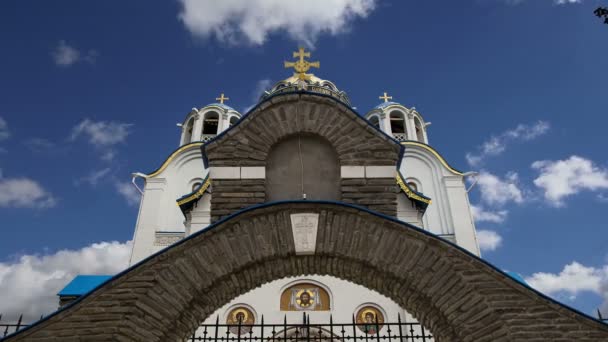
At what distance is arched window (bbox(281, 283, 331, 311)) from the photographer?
1335 cm

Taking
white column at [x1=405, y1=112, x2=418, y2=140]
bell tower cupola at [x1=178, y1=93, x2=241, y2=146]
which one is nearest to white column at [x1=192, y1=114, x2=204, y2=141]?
bell tower cupola at [x1=178, y1=93, x2=241, y2=146]

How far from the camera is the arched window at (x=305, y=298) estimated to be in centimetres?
1335

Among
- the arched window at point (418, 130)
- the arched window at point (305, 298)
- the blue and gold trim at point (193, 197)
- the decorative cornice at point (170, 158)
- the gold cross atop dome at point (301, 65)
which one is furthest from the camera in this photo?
the arched window at point (418, 130)

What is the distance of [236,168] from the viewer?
579 cm

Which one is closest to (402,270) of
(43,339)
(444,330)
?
(444,330)

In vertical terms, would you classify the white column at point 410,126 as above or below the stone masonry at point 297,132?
above

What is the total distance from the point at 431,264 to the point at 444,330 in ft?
2.20

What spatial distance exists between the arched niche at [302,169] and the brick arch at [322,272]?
75 centimetres

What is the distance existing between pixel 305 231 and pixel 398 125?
741 inches

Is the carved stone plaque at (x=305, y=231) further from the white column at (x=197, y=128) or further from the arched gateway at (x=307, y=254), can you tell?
the white column at (x=197, y=128)

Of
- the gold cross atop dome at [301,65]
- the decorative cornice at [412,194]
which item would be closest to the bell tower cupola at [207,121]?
the decorative cornice at [412,194]

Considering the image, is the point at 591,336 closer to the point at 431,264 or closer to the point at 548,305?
the point at 548,305

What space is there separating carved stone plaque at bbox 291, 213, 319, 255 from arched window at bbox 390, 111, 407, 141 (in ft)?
56.7

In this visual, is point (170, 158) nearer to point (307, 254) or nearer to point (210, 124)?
point (210, 124)
